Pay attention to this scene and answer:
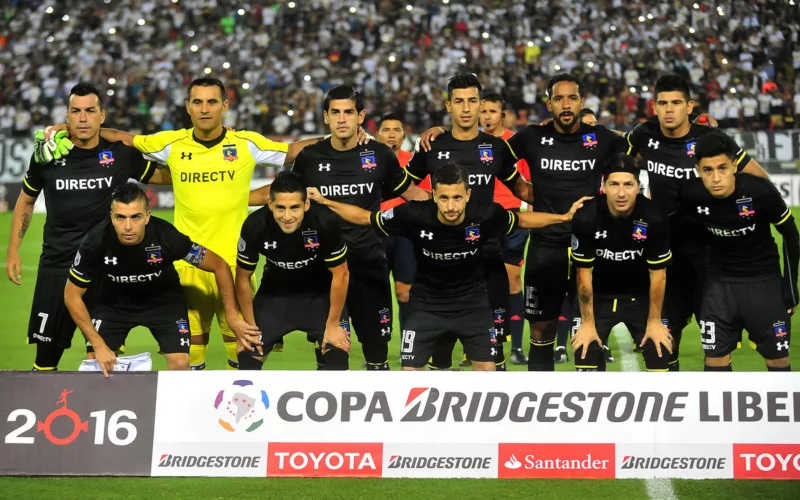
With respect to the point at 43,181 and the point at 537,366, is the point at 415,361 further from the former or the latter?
the point at 43,181

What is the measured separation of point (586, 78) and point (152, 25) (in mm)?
13286

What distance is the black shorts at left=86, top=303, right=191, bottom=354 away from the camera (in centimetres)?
730

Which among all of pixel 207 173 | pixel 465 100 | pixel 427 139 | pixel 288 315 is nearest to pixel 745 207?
pixel 465 100

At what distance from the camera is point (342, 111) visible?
7.62 m

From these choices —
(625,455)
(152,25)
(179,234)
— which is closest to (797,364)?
(625,455)

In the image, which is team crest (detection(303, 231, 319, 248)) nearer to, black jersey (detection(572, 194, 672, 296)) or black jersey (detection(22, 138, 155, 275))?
black jersey (detection(22, 138, 155, 275))

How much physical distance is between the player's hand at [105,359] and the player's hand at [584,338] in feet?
10.5

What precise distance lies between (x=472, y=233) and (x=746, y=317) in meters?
2.12

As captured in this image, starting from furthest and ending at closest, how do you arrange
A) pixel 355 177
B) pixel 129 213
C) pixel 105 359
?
pixel 355 177 → pixel 129 213 → pixel 105 359

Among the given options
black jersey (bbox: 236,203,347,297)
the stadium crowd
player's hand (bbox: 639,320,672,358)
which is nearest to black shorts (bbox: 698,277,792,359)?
player's hand (bbox: 639,320,672,358)

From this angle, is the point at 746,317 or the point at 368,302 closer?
the point at 746,317

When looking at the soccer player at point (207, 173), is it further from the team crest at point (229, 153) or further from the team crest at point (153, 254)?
the team crest at point (153, 254)

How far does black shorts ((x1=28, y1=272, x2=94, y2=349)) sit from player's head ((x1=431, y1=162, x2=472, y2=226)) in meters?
2.85

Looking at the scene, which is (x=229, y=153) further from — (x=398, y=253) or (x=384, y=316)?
(x=398, y=253)
